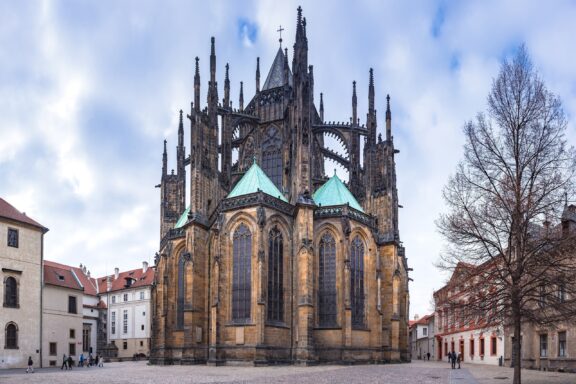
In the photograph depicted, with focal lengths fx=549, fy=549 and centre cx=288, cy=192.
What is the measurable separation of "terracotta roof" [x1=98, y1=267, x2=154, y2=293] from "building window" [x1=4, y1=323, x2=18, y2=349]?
3075cm

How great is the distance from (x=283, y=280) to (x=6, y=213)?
68.5ft

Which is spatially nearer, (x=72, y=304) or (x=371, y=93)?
(x=72, y=304)

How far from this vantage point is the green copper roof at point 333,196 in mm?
41656

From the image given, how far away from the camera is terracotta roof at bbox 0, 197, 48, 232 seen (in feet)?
131

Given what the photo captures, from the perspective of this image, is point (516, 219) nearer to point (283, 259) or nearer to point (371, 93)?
point (283, 259)

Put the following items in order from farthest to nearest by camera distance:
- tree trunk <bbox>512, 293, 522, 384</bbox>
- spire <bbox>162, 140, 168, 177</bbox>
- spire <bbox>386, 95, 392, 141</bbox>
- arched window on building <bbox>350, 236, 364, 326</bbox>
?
spire <bbox>162, 140, 168, 177</bbox> → spire <bbox>386, 95, 392, 141</bbox> → arched window on building <bbox>350, 236, 364, 326</bbox> → tree trunk <bbox>512, 293, 522, 384</bbox>

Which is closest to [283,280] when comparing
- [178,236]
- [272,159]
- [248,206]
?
[248,206]

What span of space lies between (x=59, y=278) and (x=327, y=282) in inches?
947

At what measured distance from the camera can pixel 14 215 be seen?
40750 mm

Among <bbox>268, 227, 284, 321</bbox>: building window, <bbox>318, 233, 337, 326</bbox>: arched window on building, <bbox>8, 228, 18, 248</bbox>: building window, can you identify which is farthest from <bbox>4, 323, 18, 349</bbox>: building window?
<bbox>318, 233, 337, 326</bbox>: arched window on building

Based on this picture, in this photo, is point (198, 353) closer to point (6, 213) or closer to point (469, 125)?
point (6, 213)

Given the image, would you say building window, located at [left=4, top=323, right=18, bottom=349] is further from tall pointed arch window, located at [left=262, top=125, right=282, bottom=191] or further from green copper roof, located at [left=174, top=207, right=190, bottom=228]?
tall pointed arch window, located at [left=262, top=125, right=282, bottom=191]

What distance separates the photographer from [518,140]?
61.1 ft

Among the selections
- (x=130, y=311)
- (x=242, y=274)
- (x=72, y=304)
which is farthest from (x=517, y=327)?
(x=130, y=311)
